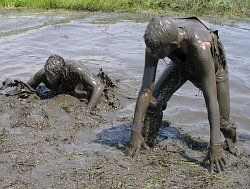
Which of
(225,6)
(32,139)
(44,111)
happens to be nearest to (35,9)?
(225,6)

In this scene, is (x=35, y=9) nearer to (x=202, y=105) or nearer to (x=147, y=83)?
(x=202, y=105)

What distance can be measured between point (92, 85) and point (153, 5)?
344 inches

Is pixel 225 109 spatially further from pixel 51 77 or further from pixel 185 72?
pixel 51 77

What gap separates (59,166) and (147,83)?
1260 millimetres

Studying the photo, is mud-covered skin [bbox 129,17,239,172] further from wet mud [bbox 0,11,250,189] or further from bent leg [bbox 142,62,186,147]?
wet mud [bbox 0,11,250,189]

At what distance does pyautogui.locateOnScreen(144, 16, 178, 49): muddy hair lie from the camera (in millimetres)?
3811

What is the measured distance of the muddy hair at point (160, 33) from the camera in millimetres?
3811

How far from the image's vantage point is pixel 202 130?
5707 mm

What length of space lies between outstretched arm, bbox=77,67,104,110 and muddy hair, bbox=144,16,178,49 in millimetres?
2506

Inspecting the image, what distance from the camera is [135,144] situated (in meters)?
4.46

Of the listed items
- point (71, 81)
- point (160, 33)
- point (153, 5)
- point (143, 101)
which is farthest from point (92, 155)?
point (153, 5)

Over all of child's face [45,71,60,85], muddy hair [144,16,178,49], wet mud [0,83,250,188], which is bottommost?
wet mud [0,83,250,188]

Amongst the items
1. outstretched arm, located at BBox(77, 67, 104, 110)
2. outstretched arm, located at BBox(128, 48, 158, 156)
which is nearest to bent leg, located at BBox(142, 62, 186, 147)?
outstretched arm, located at BBox(128, 48, 158, 156)

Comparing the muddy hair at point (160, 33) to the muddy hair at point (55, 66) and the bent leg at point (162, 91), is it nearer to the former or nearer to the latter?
the bent leg at point (162, 91)
